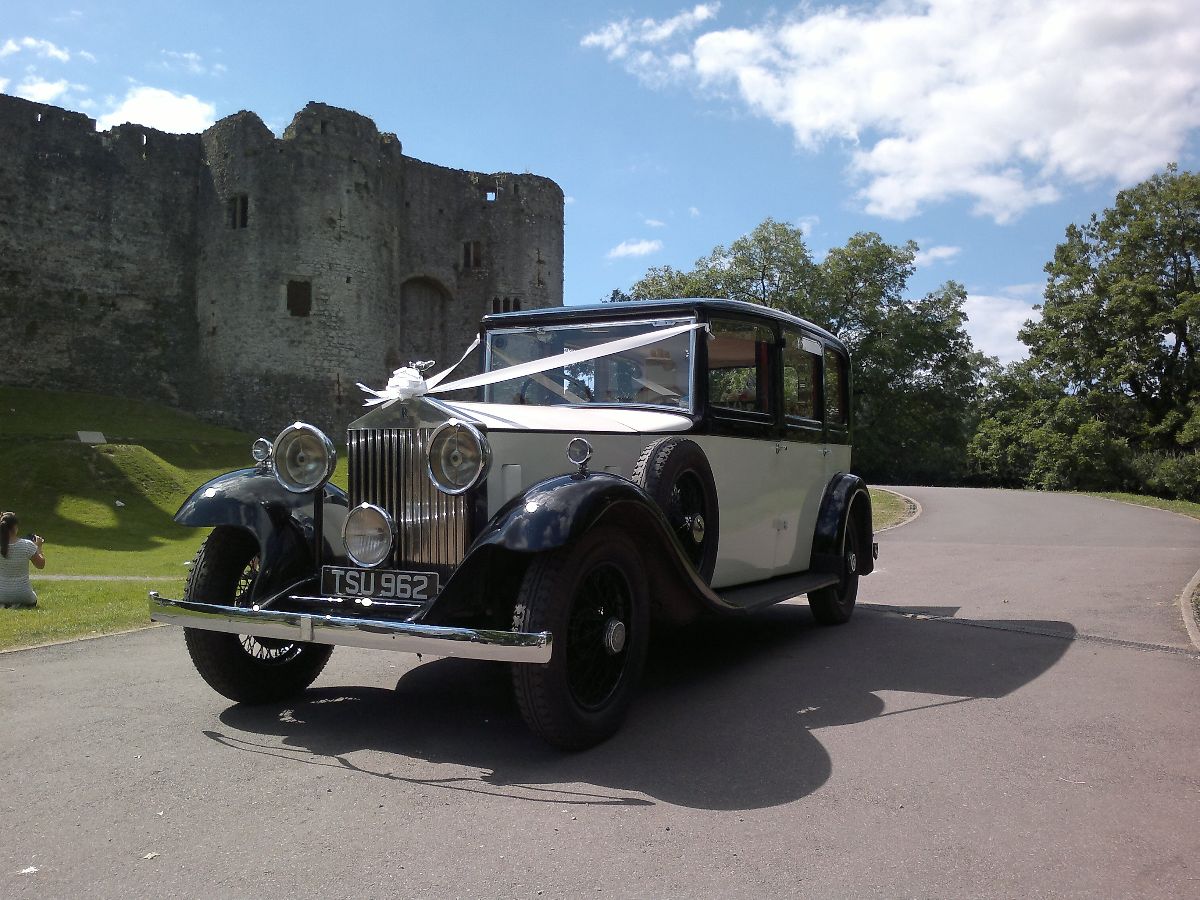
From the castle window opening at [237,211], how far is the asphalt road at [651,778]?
30.4 metres

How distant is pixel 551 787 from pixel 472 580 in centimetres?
93

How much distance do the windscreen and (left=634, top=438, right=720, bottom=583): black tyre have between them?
45 centimetres

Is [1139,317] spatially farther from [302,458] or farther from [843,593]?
[302,458]

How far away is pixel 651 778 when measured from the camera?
3793 millimetres

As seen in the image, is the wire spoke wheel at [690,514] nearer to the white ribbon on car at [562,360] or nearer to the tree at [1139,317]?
the white ribbon on car at [562,360]

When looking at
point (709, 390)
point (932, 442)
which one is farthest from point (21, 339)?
point (932, 442)

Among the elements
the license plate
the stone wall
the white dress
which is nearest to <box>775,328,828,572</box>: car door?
the license plate

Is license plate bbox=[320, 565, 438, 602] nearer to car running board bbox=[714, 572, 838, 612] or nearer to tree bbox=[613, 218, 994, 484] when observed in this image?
car running board bbox=[714, 572, 838, 612]

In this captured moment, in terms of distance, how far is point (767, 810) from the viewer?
345cm

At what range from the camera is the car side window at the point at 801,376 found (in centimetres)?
669

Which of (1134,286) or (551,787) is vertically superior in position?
(1134,286)

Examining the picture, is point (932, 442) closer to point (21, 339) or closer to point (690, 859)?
point (21, 339)

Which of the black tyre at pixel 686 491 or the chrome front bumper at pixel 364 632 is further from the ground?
the black tyre at pixel 686 491

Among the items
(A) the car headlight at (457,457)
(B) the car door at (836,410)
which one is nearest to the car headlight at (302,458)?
(A) the car headlight at (457,457)
